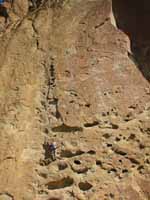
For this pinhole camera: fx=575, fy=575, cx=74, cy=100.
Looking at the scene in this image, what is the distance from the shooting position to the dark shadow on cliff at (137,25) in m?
6.75

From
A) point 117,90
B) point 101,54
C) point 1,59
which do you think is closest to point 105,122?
point 117,90

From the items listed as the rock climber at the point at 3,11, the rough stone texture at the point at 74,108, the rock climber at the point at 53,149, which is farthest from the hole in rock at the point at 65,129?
the rock climber at the point at 3,11

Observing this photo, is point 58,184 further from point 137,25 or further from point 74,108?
point 137,25

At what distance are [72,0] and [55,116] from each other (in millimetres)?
1736

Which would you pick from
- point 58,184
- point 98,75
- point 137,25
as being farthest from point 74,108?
point 137,25

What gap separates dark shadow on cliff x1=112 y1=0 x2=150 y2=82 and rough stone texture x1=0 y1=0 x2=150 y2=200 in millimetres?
70

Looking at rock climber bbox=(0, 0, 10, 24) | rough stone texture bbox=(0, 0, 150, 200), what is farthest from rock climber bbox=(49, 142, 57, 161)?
rock climber bbox=(0, 0, 10, 24)

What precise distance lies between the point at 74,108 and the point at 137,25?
5.42 ft

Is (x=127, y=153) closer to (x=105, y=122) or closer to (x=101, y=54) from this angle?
(x=105, y=122)

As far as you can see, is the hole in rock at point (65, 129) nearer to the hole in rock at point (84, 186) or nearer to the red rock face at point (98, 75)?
the red rock face at point (98, 75)

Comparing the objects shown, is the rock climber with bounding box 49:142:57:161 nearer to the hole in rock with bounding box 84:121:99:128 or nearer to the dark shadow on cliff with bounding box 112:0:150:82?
the hole in rock with bounding box 84:121:99:128

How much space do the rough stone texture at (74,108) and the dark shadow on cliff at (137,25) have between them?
0.23 feet

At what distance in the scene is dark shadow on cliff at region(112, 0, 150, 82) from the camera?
6754 mm

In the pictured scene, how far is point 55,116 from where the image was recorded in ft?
20.2
